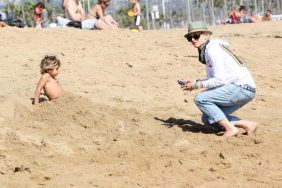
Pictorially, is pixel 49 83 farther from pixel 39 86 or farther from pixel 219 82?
pixel 219 82

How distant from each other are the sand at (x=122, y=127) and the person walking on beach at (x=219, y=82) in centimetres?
21

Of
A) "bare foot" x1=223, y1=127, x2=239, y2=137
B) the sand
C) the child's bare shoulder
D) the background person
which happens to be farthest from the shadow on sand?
the background person

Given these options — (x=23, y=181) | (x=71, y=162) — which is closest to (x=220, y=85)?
(x=71, y=162)

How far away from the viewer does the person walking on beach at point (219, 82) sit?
19.6 feet

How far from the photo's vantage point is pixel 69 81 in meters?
8.38

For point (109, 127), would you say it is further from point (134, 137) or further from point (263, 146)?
point (263, 146)

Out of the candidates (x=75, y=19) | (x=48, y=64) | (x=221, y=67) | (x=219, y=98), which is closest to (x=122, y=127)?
(x=219, y=98)

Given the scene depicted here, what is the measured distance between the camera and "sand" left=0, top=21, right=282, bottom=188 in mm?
4797

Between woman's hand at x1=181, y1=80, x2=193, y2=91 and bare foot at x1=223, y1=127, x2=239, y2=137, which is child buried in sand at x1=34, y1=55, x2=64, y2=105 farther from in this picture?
bare foot at x1=223, y1=127, x2=239, y2=137

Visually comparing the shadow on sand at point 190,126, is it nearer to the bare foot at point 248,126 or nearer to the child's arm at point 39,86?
the bare foot at point 248,126

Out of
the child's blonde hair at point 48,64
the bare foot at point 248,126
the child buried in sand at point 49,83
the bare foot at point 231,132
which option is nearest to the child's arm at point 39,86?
the child buried in sand at point 49,83

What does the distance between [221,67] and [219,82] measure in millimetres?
168

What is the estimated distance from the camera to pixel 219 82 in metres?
6.05

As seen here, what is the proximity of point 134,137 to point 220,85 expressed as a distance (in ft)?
3.58
